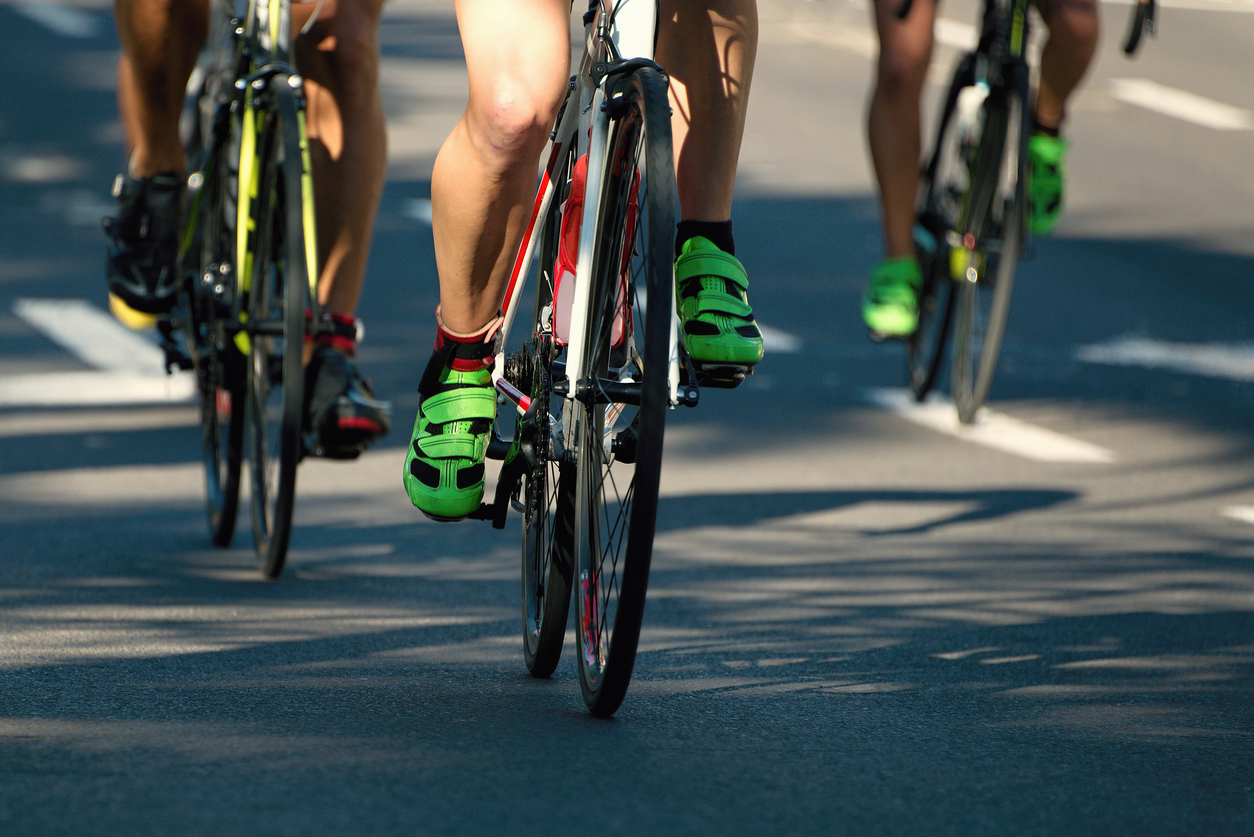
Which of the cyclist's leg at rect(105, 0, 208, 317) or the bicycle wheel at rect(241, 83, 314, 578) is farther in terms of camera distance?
the cyclist's leg at rect(105, 0, 208, 317)

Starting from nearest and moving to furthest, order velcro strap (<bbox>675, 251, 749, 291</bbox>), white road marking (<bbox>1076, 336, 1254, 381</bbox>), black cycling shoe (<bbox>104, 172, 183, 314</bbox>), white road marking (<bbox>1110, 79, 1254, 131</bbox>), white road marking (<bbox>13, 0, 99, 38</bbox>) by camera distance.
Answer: velcro strap (<bbox>675, 251, 749, 291</bbox>), black cycling shoe (<bbox>104, 172, 183, 314</bbox>), white road marking (<bbox>1076, 336, 1254, 381</bbox>), white road marking (<bbox>1110, 79, 1254, 131</bbox>), white road marking (<bbox>13, 0, 99, 38</bbox>)

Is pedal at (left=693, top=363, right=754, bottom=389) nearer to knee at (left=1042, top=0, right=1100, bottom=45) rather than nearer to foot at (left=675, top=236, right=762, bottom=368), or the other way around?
foot at (left=675, top=236, right=762, bottom=368)

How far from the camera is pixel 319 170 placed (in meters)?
4.81

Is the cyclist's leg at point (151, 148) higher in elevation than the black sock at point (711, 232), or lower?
lower

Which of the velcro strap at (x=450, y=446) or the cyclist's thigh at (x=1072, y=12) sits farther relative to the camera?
the cyclist's thigh at (x=1072, y=12)

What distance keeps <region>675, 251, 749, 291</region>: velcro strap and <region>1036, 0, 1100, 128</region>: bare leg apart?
120 inches

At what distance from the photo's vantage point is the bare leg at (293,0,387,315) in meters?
4.73

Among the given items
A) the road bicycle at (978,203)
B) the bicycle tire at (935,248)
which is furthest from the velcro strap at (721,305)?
the bicycle tire at (935,248)

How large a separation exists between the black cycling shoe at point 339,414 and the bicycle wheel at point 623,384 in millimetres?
1129

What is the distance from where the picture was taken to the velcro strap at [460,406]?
3.62 metres

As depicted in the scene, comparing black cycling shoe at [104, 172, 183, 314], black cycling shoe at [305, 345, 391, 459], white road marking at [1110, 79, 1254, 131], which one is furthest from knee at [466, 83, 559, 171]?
white road marking at [1110, 79, 1254, 131]

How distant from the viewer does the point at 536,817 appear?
270 centimetres

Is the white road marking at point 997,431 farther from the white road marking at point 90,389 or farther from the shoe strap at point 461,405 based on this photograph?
the shoe strap at point 461,405

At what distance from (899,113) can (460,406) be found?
313cm
